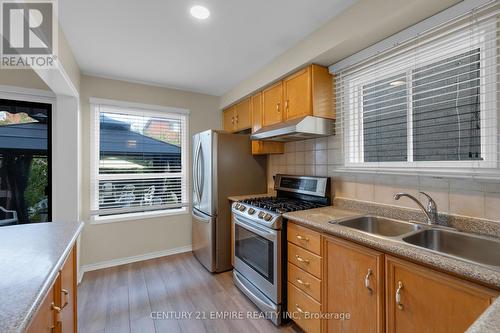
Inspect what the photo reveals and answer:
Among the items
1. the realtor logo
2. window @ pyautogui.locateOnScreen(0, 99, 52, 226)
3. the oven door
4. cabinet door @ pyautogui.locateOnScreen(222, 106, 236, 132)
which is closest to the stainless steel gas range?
the oven door

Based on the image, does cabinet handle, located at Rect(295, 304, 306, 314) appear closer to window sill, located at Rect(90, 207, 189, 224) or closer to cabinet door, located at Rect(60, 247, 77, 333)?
cabinet door, located at Rect(60, 247, 77, 333)

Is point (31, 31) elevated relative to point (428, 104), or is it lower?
elevated

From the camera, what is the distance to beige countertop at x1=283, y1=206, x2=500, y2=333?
58cm

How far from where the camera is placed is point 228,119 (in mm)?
3635

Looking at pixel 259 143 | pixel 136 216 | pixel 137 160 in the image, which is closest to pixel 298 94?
pixel 259 143

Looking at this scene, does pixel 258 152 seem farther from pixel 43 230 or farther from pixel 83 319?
pixel 83 319

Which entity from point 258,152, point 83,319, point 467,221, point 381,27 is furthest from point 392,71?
point 83,319

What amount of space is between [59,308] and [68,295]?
24 cm

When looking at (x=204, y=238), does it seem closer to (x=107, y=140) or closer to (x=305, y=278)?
(x=305, y=278)

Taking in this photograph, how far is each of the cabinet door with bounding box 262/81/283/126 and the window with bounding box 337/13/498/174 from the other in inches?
24.7

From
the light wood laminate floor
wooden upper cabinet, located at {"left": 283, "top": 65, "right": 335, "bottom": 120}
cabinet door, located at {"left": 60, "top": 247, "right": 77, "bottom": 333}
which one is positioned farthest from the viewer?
wooden upper cabinet, located at {"left": 283, "top": 65, "right": 335, "bottom": 120}

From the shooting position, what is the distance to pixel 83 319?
196 cm

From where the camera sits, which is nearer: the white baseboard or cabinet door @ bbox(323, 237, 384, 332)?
cabinet door @ bbox(323, 237, 384, 332)

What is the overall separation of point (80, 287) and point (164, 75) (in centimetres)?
262
